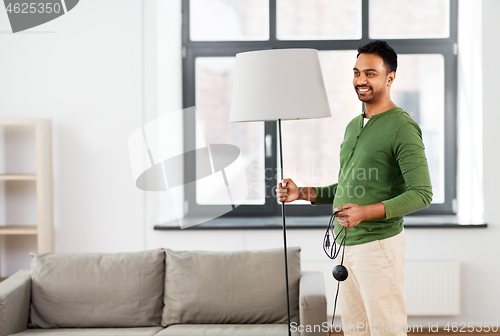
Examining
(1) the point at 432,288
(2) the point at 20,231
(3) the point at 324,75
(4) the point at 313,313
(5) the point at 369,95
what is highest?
(3) the point at 324,75

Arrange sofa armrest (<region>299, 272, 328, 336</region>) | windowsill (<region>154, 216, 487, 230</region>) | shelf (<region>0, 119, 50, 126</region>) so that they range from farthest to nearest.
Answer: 1. windowsill (<region>154, 216, 487, 230</region>)
2. shelf (<region>0, 119, 50, 126</region>)
3. sofa armrest (<region>299, 272, 328, 336</region>)

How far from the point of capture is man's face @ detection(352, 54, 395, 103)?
166cm

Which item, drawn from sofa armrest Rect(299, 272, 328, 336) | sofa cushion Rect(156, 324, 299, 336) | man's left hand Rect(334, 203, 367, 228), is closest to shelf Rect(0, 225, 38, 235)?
sofa cushion Rect(156, 324, 299, 336)

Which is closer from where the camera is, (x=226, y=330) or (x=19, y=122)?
(x=226, y=330)

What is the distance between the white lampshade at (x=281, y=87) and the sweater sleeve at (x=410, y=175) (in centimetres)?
27

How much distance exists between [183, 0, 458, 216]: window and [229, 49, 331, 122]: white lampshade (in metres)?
1.93

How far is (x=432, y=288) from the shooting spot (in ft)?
10.7

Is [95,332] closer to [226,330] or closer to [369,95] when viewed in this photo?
[226,330]

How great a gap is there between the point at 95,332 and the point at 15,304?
1.35 ft

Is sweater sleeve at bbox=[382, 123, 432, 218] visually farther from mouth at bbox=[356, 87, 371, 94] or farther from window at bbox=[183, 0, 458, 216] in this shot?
window at bbox=[183, 0, 458, 216]

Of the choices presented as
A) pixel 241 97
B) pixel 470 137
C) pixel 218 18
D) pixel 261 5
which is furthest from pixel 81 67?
pixel 470 137

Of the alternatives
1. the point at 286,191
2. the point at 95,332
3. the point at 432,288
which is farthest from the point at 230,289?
the point at 432,288

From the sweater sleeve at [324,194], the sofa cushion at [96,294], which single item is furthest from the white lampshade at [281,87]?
the sofa cushion at [96,294]

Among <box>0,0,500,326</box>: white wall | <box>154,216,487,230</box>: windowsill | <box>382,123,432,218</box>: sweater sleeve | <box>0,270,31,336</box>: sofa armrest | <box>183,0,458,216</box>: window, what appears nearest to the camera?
<box>382,123,432,218</box>: sweater sleeve
